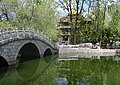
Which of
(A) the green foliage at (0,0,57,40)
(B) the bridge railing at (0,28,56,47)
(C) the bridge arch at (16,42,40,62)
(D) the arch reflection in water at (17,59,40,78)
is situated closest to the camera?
(D) the arch reflection in water at (17,59,40,78)

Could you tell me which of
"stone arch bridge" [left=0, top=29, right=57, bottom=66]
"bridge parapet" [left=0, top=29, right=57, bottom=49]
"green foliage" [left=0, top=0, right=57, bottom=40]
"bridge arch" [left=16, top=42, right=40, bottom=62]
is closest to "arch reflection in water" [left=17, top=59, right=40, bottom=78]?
"stone arch bridge" [left=0, top=29, right=57, bottom=66]

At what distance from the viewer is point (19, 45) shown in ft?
69.8

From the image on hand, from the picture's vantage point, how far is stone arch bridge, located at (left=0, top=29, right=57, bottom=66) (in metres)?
18.6

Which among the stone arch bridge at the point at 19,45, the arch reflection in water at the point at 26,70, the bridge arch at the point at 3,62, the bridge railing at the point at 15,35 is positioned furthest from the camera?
the bridge arch at the point at 3,62

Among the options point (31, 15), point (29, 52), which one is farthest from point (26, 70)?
point (31, 15)

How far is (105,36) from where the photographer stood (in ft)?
159

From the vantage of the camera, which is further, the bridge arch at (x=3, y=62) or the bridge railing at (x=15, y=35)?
the bridge arch at (x=3, y=62)

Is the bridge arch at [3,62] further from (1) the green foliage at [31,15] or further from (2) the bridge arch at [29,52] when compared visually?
(1) the green foliage at [31,15]

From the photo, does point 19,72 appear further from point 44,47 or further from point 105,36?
point 105,36

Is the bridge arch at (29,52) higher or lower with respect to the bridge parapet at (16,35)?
lower

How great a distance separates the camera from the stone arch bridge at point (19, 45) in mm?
18609

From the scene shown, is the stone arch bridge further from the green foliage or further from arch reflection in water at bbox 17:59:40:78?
the green foliage

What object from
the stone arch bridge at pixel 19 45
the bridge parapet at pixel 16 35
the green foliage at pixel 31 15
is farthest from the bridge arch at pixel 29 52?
the green foliage at pixel 31 15

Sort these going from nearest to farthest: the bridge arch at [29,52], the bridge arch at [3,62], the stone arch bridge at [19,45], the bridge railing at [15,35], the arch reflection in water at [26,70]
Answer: the arch reflection in water at [26,70]
the bridge railing at [15,35]
the stone arch bridge at [19,45]
the bridge arch at [3,62]
the bridge arch at [29,52]
